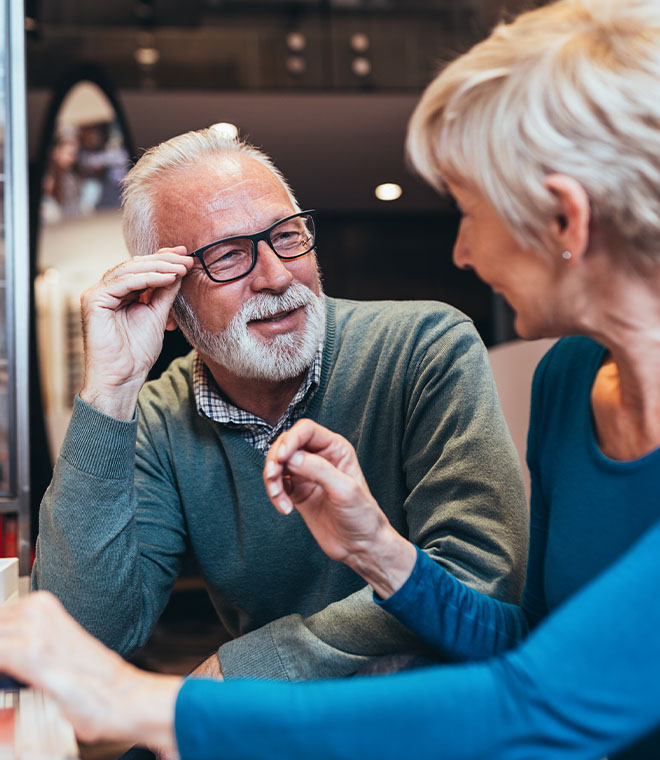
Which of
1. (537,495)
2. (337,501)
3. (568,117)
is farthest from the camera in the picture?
(537,495)

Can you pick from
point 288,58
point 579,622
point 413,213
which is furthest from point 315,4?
point 579,622

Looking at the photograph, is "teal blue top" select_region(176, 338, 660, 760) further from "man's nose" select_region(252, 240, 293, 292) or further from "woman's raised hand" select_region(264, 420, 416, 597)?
"man's nose" select_region(252, 240, 293, 292)

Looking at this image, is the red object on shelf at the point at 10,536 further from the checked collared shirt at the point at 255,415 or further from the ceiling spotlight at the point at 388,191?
the ceiling spotlight at the point at 388,191

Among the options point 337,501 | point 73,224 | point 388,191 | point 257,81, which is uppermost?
point 257,81

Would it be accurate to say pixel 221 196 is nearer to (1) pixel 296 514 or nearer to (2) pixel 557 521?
(1) pixel 296 514

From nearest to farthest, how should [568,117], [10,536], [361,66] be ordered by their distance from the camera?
[568,117]
[10,536]
[361,66]

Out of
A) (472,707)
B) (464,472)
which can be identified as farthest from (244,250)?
(472,707)

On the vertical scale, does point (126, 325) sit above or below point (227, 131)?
below

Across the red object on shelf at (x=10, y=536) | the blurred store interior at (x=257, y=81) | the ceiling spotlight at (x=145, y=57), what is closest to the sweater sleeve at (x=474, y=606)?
the red object on shelf at (x=10, y=536)

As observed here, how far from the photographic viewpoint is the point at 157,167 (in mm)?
1438

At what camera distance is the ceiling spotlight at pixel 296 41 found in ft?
16.5

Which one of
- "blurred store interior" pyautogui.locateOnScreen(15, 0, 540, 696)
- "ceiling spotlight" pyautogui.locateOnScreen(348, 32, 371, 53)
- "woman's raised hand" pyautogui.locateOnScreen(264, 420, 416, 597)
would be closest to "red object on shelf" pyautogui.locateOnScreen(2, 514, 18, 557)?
"woman's raised hand" pyautogui.locateOnScreen(264, 420, 416, 597)

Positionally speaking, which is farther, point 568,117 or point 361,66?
point 361,66

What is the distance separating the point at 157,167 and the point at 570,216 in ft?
2.92
